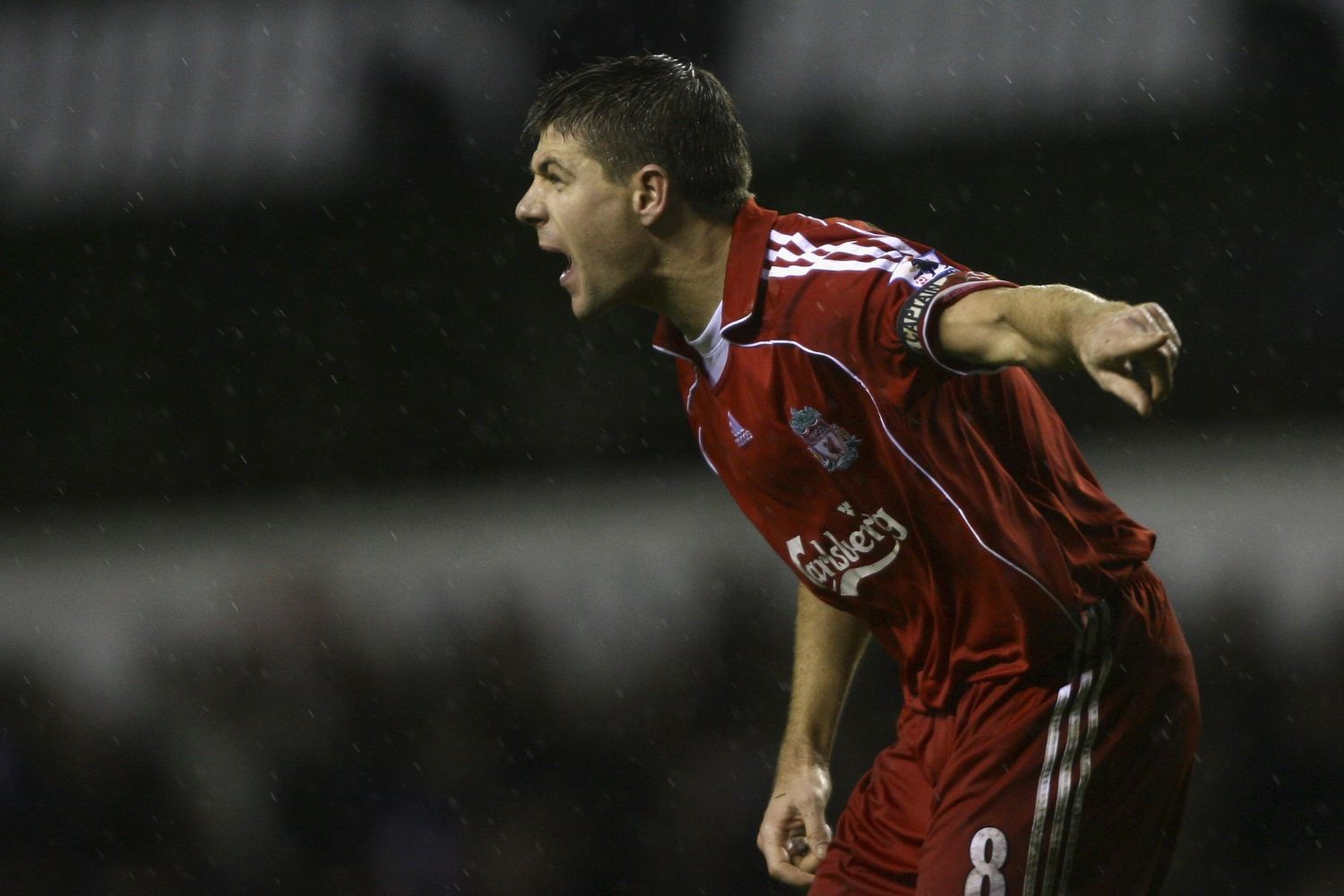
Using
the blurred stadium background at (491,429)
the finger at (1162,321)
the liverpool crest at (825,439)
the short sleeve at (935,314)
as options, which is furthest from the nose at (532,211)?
the blurred stadium background at (491,429)

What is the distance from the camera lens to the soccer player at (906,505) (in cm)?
232

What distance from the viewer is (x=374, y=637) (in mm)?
7348

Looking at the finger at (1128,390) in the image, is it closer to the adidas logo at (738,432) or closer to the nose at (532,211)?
the adidas logo at (738,432)

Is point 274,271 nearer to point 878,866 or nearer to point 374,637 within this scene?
point 374,637

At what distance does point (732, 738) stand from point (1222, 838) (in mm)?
1871

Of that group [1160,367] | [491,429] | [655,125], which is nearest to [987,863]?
[1160,367]

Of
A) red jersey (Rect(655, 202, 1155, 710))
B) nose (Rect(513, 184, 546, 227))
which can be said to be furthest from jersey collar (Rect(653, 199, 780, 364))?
nose (Rect(513, 184, 546, 227))

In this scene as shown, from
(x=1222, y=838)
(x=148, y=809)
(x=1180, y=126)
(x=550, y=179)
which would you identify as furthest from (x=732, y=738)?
(x=550, y=179)

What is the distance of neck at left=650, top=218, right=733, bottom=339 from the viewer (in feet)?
8.45

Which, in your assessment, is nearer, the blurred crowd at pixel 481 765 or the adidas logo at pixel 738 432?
the adidas logo at pixel 738 432

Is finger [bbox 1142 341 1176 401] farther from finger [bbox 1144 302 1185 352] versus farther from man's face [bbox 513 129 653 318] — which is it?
man's face [bbox 513 129 653 318]

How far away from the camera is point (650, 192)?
2602mm

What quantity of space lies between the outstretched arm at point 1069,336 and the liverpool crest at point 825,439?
0.29 metres

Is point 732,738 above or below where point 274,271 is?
below
